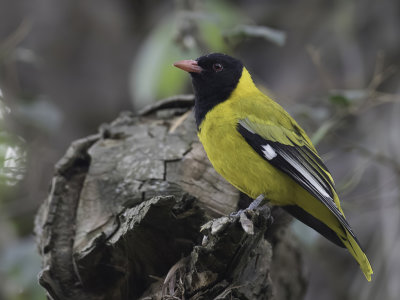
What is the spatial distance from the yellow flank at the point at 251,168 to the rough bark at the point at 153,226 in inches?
5.8

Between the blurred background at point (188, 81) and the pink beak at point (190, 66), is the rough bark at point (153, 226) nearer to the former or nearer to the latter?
the pink beak at point (190, 66)

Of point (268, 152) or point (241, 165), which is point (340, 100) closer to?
point (268, 152)

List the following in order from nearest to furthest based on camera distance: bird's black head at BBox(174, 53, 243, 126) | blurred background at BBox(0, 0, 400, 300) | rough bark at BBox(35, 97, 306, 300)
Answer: rough bark at BBox(35, 97, 306, 300)
bird's black head at BBox(174, 53, 243, 126)
blurred background at BBox(0, 0, 400, 300)

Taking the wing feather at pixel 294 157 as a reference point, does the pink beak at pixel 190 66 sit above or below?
above

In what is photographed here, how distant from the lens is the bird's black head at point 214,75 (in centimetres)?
353

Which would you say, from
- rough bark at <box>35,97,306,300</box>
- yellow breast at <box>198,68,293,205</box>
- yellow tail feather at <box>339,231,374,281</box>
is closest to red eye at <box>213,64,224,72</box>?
rough bark at <box>35,97,306,300</box>

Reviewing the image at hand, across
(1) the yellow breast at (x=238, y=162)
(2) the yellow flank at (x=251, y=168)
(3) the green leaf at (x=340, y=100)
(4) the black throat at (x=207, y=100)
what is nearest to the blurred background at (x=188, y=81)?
(3) the green leaf at (x=340, y=100)

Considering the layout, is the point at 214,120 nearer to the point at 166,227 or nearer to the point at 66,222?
the point at 166,227

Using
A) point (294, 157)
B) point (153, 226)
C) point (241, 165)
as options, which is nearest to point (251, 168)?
point (241, 165)

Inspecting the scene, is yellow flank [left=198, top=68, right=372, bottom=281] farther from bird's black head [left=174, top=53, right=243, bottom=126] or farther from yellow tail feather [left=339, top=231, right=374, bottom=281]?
bird's black head [left=174, top=53, right=243, bottom=126]

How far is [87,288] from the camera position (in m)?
3.05

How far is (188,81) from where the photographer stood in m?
6.01

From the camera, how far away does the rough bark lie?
2562mm

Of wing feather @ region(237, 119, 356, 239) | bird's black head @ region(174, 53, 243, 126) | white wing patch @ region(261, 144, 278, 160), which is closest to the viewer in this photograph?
wing feather @ region(237, 119, 356, 239)
